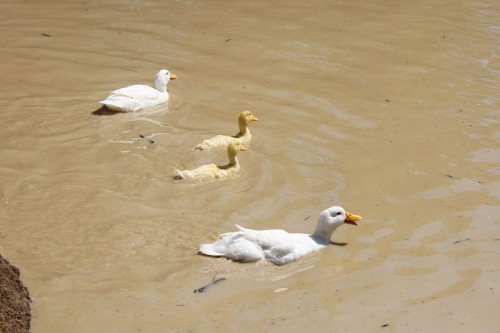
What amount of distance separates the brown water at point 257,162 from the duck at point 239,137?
0.40 feet

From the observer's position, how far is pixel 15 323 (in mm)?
4930

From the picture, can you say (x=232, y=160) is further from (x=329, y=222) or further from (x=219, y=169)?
(x=329, y=222)

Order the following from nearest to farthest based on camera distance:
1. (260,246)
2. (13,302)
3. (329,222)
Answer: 1. (13,302)
2. (260,246)
3. (329,222)

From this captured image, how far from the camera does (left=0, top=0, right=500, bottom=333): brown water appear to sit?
559cm

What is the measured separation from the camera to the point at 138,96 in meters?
8.99

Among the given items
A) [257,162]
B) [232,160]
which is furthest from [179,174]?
[257,162]

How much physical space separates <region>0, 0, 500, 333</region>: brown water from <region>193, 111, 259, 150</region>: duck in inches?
4.7

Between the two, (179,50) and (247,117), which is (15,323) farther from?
(179,50)

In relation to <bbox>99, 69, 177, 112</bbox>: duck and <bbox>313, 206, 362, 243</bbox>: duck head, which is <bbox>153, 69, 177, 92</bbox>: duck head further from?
<bbox>313, 206, 362, 243</bbox>: duck head

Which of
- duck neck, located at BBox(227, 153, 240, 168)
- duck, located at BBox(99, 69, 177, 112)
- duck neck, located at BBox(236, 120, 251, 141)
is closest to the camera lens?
duck neck, located at BBox(227, 153, 240, 168)

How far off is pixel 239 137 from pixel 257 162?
46 cm

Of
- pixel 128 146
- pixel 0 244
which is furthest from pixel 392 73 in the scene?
pixel 0 244

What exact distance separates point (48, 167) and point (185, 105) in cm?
224


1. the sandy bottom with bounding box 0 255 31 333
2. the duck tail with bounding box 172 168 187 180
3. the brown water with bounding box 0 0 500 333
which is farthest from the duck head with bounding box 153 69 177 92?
the sandy bottom with bounding box 0 255 31 333
